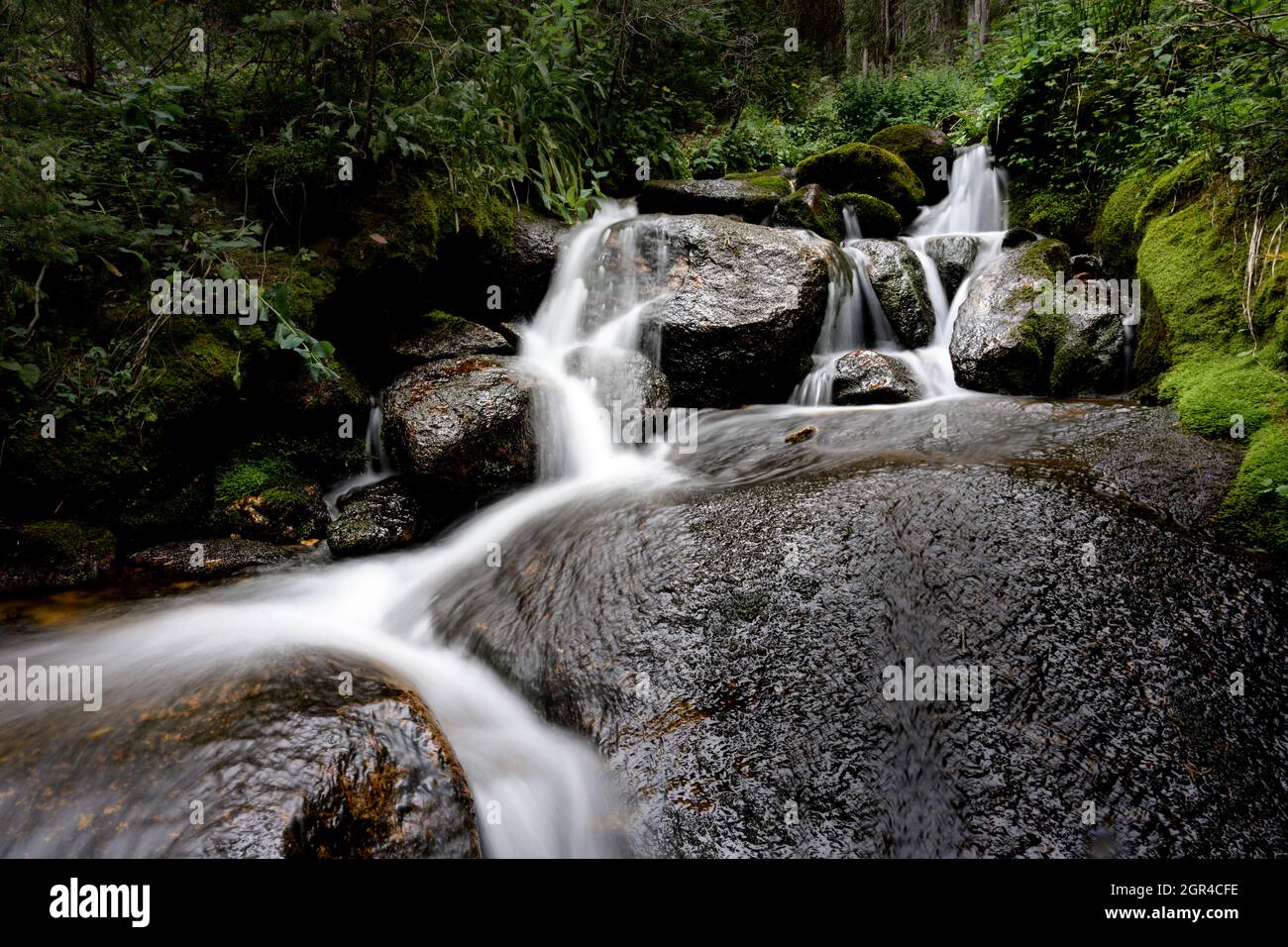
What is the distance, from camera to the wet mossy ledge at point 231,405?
434 cm

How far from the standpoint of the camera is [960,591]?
9.99 ft

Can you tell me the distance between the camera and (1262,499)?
3.23m

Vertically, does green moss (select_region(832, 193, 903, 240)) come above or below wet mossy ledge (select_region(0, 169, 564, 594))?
above

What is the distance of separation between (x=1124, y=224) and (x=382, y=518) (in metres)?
7.60

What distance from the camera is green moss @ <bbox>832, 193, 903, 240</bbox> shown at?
9.12m

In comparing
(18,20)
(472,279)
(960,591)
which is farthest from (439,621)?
(18,20)

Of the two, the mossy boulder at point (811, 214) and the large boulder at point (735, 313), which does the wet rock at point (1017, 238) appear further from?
the large boulder at point (735, 313)

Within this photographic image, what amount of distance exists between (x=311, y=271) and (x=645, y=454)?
3303 millimetres

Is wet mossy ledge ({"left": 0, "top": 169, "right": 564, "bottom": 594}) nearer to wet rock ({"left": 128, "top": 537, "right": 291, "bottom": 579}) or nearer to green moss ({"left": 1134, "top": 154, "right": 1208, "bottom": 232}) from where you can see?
wet rock ({"left": 128, "top": 537, "right": 291, "bottom": 579})

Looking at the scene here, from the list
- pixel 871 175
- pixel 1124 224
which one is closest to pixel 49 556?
pixel 1124 224

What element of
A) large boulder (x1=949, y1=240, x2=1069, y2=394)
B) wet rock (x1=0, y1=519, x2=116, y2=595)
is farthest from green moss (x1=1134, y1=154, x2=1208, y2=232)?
wet rock (x1=0, y1=519, x2=116, y2=595)

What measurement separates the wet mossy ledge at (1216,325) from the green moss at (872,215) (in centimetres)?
A: 320

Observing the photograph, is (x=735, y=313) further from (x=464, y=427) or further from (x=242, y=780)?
(x=242, y=780)

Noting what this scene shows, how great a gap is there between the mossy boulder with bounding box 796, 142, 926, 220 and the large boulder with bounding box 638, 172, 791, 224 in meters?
1.26
